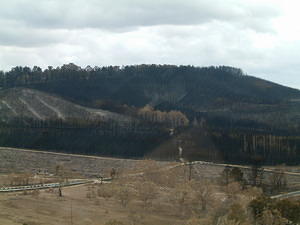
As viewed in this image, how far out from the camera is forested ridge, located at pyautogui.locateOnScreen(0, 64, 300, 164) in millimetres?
86562

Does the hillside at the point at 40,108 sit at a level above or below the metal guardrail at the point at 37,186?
above

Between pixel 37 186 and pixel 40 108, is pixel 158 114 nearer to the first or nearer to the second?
pixel 40 108

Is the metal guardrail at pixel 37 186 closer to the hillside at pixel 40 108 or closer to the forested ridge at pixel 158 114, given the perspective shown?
the forested ridge at pixel 158 114

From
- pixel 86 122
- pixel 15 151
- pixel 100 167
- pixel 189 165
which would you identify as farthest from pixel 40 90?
pixel 189 165

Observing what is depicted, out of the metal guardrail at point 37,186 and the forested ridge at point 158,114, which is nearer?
the metal guardrail at point 37,186

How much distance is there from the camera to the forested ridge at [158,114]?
8656 cm

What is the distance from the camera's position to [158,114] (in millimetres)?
124438

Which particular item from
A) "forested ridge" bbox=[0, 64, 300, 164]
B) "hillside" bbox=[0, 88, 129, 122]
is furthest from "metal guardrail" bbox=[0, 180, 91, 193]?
"hillside" bbox=[0, 88, 129, 122]

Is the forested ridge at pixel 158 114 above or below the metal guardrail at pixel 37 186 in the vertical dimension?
above

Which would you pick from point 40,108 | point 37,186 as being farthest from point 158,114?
point 37,186


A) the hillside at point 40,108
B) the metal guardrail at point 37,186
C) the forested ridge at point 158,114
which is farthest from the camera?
the hillside at point 40,108

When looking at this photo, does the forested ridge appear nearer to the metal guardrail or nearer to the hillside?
the hillside

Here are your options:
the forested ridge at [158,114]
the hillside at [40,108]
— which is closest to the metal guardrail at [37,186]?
the forested ridge at [158,114]

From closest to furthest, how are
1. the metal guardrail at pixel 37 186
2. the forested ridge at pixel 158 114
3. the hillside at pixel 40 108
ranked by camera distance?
the metal guardrail at pixel 37 186
the forested ridge at pixel 158 114
the hillside at pixel 40 108
